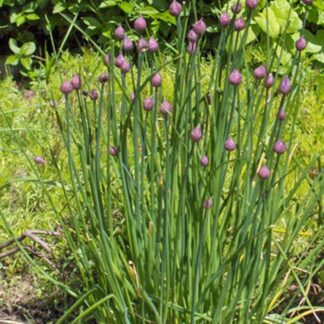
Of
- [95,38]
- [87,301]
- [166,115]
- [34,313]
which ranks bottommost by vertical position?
[95,38]

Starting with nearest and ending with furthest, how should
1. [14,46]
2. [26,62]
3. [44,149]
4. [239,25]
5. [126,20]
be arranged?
[239,25] < [44,149] < [126,20] < [26,62] < [14,46]

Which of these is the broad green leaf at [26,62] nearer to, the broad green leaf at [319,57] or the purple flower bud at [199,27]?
the broad green leaf at [319,57]

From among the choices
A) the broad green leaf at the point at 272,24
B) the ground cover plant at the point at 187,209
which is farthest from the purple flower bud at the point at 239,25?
the broad green leaf at the point at 272,24

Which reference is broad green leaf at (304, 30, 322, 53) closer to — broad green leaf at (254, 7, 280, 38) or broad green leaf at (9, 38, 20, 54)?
broad green leaf at (254, 7, 280, 38)

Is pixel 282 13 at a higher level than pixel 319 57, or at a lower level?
higher

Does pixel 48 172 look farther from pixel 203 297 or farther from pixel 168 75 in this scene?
pixel 203 297

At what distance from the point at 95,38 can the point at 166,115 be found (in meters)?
3.42

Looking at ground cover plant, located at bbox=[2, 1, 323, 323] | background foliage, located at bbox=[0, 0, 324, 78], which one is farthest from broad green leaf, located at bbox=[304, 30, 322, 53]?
ground cover plant, located at bbox=[2, 1, 323, 323]

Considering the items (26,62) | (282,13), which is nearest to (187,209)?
(282,13)

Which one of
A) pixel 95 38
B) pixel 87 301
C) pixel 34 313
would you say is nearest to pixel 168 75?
pixel 95 38

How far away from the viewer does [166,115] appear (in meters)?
1.70

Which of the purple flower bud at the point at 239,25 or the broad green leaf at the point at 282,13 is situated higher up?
the purple flower bud at the point at 239,25

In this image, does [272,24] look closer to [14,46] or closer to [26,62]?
[26,62]

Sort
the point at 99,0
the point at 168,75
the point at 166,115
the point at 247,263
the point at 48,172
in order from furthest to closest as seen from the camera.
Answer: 1. the point at 99,0
2. the point at 168,75
3. the point at 48,172
4. the point at 247,263
5. the point at 166,115
